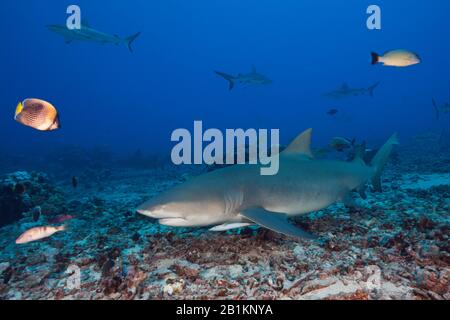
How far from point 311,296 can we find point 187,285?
4.35 ft

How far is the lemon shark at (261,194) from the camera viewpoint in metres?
3.27

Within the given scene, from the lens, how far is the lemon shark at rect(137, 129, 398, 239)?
3.27m

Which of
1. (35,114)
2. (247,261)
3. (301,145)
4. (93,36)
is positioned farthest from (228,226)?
(93,36)

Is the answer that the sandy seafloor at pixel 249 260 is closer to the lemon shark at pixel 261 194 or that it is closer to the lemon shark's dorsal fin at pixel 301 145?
the lemon shark at pixel 261 194

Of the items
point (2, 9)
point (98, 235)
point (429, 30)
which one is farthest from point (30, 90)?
point (429, 30)

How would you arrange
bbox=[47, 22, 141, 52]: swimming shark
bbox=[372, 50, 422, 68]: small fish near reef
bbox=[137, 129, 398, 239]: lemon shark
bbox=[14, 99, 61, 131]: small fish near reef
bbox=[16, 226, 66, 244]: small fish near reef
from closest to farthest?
1. bbox=[137, 129, 398, 239]: lemon shark
2. bbox=[14, 99, 61, 131]: small fish near reef
3. bbox=[16, 226, 66, 244]: small fish near reef
4. bbox=[372, 50, 422, 68]: small fish near reef
5. bbox=[47, 22, 141, 52]: swimming shark

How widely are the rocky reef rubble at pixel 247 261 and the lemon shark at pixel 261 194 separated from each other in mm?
495

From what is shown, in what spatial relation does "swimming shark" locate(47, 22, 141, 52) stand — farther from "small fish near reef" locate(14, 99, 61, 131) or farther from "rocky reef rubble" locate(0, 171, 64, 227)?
"small fish near reef" locate(14, 99, 61, 131)

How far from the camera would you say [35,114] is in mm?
3498

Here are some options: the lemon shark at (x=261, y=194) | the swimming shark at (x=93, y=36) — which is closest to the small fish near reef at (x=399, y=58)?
the lemon shark at (x=261, y=194)

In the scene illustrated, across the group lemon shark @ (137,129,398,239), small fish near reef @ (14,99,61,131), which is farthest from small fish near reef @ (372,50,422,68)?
small fish near reef @ (14,99,61,131)

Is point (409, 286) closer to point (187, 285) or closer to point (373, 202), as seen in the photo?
point (187, 285)
